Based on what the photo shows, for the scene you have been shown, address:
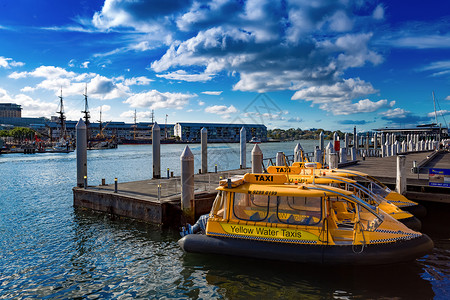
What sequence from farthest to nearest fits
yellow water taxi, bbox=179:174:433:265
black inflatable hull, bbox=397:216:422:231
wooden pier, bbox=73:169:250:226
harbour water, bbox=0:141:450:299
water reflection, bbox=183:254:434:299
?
wooden pier, bbox=73:169:250:226 < black inflatable hull, bbox=397:216:422:231 < yellow water taxi, bbox=179:174:433:265 < harbour water, bbox=0:141:450:299 < water reflection, bbox=183:254:434:299

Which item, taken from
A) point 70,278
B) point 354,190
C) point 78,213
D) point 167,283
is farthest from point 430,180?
point 78,213

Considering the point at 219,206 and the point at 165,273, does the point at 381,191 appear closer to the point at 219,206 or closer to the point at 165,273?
the point at 219,206

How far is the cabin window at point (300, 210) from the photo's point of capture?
1013 centimetres

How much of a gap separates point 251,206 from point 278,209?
1.03 metres

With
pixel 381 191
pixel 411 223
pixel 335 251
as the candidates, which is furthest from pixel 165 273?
pixel 381 191

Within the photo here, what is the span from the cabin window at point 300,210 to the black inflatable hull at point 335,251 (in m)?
0.78

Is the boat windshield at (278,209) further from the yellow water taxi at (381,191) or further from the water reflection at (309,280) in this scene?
the yellow water taxi at (381,191)

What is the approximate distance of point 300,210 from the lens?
10.4 metres

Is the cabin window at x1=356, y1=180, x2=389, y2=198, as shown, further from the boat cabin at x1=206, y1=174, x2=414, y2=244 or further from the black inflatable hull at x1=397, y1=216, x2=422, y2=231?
the boat cabin at x1=206, y1=174, x2=414, y2=244

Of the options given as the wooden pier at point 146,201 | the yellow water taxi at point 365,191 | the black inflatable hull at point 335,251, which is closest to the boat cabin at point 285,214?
the black inflatable hull at point 335,251

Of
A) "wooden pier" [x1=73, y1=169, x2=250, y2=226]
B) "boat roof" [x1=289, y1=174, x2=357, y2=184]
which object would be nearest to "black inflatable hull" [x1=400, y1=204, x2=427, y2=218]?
"boat roof" [x1=289, y1=174, x2=357, y2=184]

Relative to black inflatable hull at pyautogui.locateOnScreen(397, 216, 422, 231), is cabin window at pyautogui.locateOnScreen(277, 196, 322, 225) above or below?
above

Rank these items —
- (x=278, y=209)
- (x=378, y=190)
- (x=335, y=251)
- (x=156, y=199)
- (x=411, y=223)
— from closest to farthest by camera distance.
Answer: (x=335, y=251) → (x=278, y=209) → (x=411, y=223) → (x=378, y=190) → (x=156, y=199)

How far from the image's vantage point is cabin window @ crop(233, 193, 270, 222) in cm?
1073
